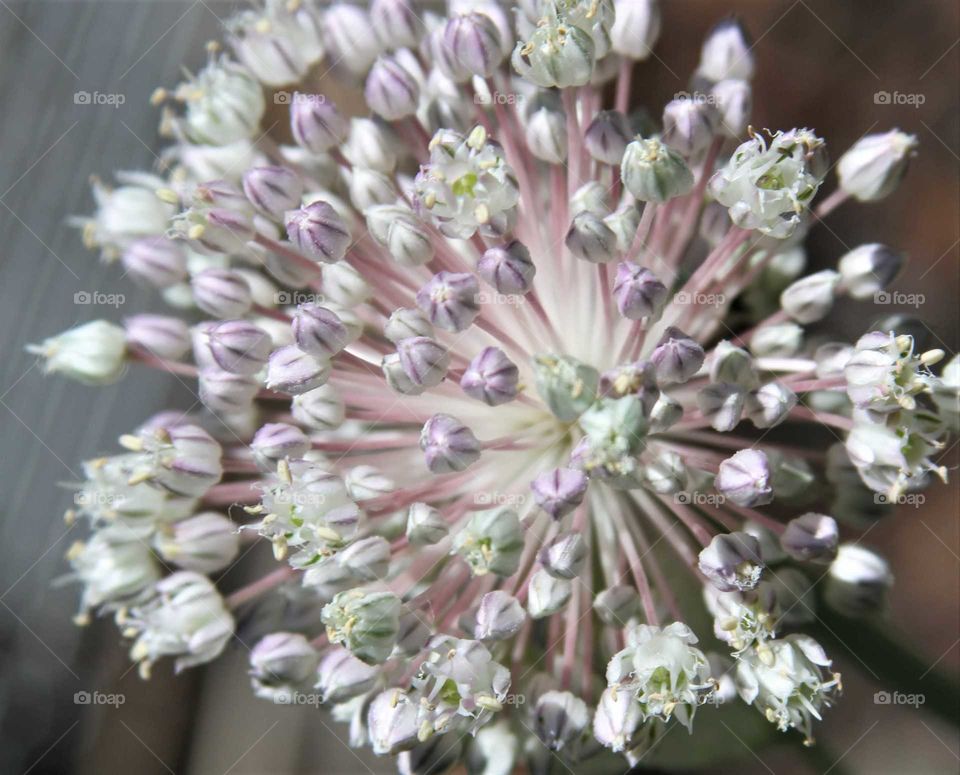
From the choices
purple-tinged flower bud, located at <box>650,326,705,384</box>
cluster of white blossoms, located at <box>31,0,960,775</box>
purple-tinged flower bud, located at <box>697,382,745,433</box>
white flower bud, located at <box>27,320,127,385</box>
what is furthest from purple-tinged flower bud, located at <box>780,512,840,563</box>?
white flower bud, located at <box>27,320,127,385</box>

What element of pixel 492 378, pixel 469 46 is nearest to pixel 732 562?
pixel 492 378

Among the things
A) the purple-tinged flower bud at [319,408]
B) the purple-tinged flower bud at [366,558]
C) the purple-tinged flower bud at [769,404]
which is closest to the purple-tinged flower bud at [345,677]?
the purple-tinged flower bud at [366,558]

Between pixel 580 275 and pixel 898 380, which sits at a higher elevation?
pixel 580 275

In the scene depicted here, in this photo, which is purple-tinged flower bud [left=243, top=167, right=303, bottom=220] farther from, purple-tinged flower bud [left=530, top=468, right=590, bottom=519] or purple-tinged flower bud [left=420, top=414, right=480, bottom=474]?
purple-tinged flower bud [left=530, top=468, right=590, bottom=519]

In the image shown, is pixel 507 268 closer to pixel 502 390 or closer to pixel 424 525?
pixel 502 390

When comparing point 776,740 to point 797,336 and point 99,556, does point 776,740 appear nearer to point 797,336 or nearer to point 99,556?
point 797,336

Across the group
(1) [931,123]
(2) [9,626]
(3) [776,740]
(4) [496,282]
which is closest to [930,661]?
(3) [776,740]
